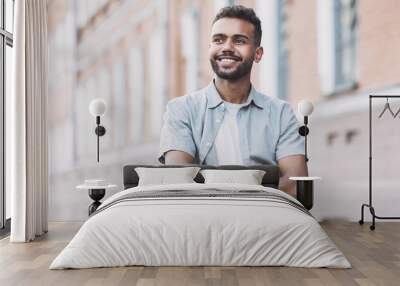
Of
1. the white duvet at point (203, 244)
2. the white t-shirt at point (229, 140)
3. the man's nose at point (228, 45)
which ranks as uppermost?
the man's nose at point (228, 45)

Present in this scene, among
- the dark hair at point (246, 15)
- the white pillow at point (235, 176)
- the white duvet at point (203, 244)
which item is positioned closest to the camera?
the white duvet at point (203, 244)

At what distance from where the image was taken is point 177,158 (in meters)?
7.27

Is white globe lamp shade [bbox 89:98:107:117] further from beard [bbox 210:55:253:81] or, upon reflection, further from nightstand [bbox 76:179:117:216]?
beard [bbox 210:55:253:81]

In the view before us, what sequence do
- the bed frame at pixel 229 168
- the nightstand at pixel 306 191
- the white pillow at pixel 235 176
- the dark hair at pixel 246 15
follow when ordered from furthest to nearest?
1. the dark hair at pixel 246 15
2. the nightstand at pixel 306 191
3. the bed frame at pixel 229 168
4. the white pillow at pixel 235 176

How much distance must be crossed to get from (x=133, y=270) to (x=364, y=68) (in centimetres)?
396

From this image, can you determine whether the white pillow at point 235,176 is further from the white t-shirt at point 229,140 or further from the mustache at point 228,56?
the mustache at point 228,56

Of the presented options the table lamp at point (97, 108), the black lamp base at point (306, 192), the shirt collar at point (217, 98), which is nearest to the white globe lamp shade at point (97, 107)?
the table lamp at point (97, 108)

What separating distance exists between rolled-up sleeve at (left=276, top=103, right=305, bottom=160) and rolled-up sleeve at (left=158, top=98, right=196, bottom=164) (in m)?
1.00

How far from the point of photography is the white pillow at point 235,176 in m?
6.51

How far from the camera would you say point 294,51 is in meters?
7.36

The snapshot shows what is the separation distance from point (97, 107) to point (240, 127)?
5.36 feet

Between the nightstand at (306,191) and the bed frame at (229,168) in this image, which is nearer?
the bed frame at (229,168)

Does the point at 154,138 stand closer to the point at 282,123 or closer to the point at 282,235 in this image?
the point at 282,123

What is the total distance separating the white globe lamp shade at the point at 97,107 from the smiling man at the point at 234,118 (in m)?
0.73
